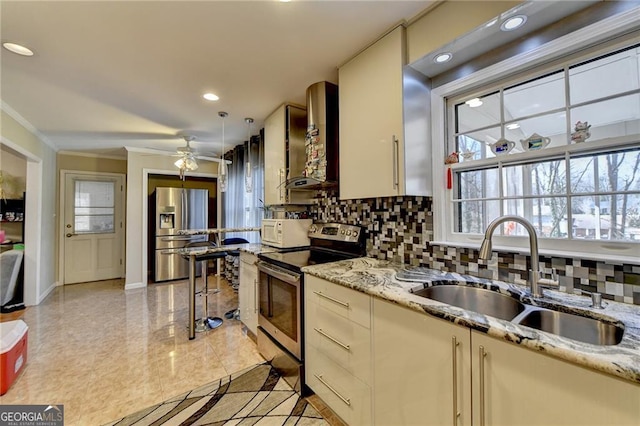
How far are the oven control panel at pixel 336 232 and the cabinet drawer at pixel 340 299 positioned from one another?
2.06ft

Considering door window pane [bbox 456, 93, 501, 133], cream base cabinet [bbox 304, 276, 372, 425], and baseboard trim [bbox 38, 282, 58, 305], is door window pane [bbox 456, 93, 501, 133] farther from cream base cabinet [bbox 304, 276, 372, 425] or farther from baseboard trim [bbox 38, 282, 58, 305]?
baseboard trim [bbox 38, 282, 58, 305]

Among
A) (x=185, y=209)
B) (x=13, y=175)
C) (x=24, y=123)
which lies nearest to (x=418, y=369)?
(x=24, y=123)

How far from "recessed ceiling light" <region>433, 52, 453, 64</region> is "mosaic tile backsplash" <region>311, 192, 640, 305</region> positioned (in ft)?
2.74

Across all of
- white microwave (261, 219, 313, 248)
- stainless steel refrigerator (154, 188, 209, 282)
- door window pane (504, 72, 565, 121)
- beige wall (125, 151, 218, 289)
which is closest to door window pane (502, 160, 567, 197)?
door window pane (504, 72, 565, 121)

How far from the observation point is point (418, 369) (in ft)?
3.49

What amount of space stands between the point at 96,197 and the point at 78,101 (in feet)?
9.80

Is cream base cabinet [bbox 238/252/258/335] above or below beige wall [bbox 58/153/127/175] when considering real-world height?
below

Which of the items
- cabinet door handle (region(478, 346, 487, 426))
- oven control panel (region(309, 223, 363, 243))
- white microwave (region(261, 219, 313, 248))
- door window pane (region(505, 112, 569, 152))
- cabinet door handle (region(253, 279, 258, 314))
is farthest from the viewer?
white microwave (region(261, 219, 313, 248))

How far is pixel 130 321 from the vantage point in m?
2.91

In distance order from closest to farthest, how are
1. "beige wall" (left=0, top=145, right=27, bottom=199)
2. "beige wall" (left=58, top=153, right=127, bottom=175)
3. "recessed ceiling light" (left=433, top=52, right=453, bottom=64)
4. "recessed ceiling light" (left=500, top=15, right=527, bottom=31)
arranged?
"recessed ceiling light" (left=500, top=15, right=527, bottom=31)
"recessed ceiling light" (left=433, top=52, right=453, bottom=64)
"beige wall" (left=0, top=145, right=27, bottom=199)
"beige wall" (left=58, top=153, right=127, bottom=175)

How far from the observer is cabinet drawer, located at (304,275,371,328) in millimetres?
1284

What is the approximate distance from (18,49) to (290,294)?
2.43 meters

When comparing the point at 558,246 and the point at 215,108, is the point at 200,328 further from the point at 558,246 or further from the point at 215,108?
the point at 558,246

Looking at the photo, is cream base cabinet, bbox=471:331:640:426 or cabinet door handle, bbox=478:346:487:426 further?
cabinet door handle, bbox=478:346:487:426
